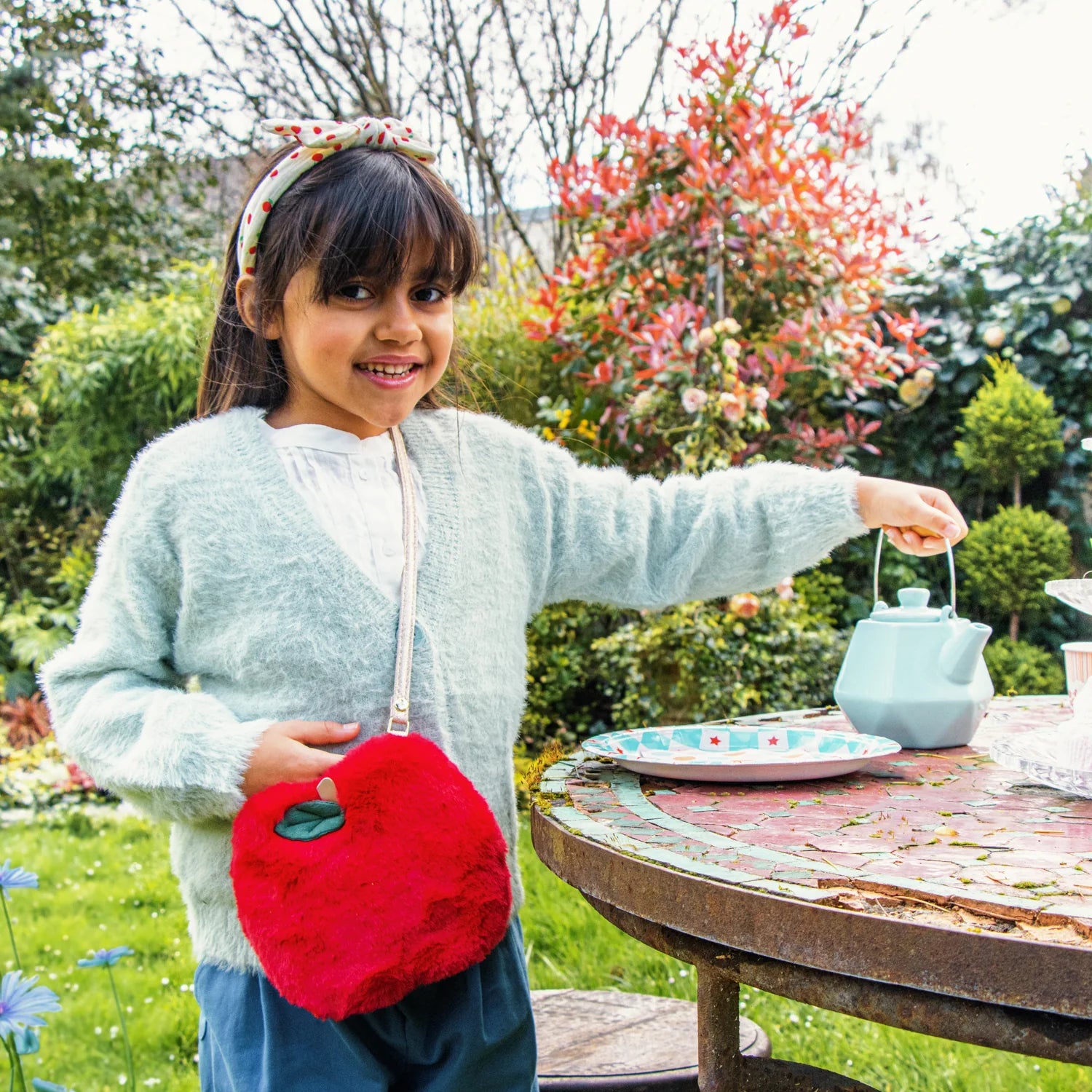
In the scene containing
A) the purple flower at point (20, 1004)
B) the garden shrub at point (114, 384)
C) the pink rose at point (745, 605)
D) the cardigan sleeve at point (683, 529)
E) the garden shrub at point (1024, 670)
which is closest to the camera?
the purple flower at point (20, 1004)

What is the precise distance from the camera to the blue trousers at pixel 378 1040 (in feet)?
3.58

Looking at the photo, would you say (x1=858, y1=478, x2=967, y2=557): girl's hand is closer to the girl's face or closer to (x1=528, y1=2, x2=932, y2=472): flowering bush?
the girl's face

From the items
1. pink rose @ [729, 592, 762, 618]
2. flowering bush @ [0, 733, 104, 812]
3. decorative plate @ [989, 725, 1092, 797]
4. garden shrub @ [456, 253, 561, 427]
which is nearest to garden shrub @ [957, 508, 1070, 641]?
pink rose @ [729, 592, 762, 618]

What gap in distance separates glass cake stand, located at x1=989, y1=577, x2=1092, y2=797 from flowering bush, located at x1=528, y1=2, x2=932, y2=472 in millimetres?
2183

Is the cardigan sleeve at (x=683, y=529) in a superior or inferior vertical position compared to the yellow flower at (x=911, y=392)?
inferior

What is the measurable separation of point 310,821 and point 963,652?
75 centimetres

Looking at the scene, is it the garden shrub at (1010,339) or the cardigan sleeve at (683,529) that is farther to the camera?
the garden shrub at (1010,339)

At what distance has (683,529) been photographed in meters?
1.48

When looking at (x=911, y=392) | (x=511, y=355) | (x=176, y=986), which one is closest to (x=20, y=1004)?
(x=176, y=986)

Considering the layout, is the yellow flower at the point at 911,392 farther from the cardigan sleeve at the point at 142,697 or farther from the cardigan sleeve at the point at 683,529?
the cardigan sleeve at the point at 142,697

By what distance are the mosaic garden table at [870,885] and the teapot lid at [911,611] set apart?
175 millimetres

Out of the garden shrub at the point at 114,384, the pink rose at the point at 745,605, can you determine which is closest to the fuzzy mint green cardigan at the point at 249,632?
the pink rose at the point at 745,605

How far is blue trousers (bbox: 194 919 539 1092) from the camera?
3.58 ft

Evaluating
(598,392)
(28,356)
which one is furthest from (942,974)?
(28,356)
